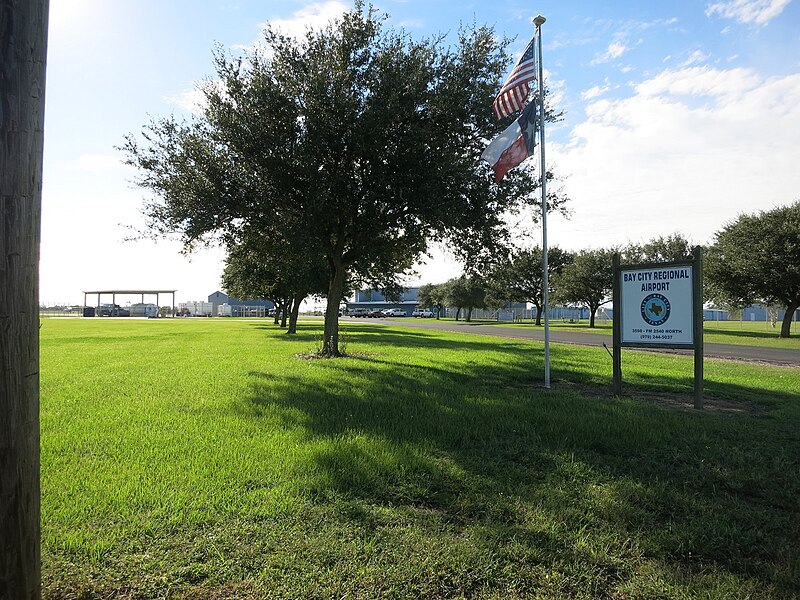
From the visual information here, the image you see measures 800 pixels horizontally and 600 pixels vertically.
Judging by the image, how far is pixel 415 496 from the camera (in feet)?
13.0

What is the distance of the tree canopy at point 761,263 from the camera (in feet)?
103

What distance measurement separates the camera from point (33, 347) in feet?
7.45

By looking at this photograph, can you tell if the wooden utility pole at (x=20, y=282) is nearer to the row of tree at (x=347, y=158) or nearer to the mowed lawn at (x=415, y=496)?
the mowed lawn at (x=415, y=496)

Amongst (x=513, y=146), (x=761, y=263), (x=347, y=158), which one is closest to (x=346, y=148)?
(x=347, y=158)

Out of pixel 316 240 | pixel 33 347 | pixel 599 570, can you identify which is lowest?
pixel 599 570

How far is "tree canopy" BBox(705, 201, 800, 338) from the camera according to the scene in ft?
103

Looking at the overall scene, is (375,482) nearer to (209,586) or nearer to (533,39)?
(209,586)

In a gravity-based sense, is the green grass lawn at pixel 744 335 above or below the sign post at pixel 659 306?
below

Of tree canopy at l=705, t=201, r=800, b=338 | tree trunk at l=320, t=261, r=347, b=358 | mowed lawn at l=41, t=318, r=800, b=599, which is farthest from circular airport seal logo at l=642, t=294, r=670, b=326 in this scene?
tree canopy at l=705, t=201, r=800, b=338

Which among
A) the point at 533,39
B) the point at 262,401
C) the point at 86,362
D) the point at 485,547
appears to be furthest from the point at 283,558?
the point at 86,362

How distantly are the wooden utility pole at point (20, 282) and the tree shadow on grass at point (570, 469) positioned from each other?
6.60ft

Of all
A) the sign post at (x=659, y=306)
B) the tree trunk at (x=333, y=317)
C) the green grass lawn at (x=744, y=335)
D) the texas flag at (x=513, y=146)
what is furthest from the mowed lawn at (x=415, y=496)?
the green grass lawn at (x=744, y=335)

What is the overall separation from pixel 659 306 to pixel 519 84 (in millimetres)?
4744

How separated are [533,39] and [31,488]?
10163mm
